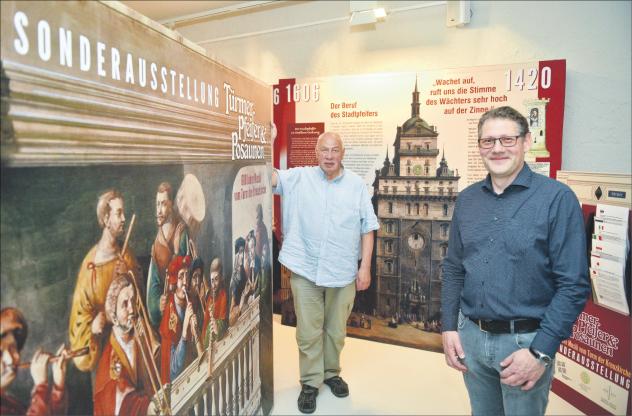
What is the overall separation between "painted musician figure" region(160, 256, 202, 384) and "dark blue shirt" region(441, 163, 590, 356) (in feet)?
3.42

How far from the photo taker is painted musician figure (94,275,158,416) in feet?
3.50

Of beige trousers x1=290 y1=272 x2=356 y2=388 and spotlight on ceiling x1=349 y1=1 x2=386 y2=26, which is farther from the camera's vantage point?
spotlight on ceiling x1=349 y1=1 x2=386 y2=26

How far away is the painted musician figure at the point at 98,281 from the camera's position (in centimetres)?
98

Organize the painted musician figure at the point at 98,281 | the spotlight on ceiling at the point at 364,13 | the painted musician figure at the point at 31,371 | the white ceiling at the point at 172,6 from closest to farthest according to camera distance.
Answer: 1. the painted musician figure at the point at 31,371
2. the painted musician figure at the point at 98,281
3. the spotlight on ceiling at the point at 364,13
4. the white ceiling at the point at 172,6

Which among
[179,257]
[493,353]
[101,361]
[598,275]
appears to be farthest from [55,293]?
[598,275]

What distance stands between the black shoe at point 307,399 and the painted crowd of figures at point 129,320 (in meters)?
1.01

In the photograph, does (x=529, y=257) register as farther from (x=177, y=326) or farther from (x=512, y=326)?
(x=177, y=326)

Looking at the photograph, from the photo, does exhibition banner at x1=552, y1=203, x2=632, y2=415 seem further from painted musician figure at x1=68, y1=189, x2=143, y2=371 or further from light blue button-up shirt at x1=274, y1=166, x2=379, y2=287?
painted musician figure at x1=68, y1=189, x2=143, y2=371

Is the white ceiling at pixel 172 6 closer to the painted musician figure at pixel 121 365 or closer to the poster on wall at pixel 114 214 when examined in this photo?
the poster on wall at pixel 114 214

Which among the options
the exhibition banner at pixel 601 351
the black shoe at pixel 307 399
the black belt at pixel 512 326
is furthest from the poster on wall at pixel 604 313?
the black shoe at pixel 307 399

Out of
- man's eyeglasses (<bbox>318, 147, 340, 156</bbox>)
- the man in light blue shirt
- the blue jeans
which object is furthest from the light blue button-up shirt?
the blue jeans

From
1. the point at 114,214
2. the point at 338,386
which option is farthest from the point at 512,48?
the point at 114,214

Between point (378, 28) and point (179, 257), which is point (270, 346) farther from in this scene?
point (378, 28)

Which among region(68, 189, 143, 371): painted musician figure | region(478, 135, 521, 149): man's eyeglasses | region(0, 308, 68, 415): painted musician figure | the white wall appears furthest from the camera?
the white wall
